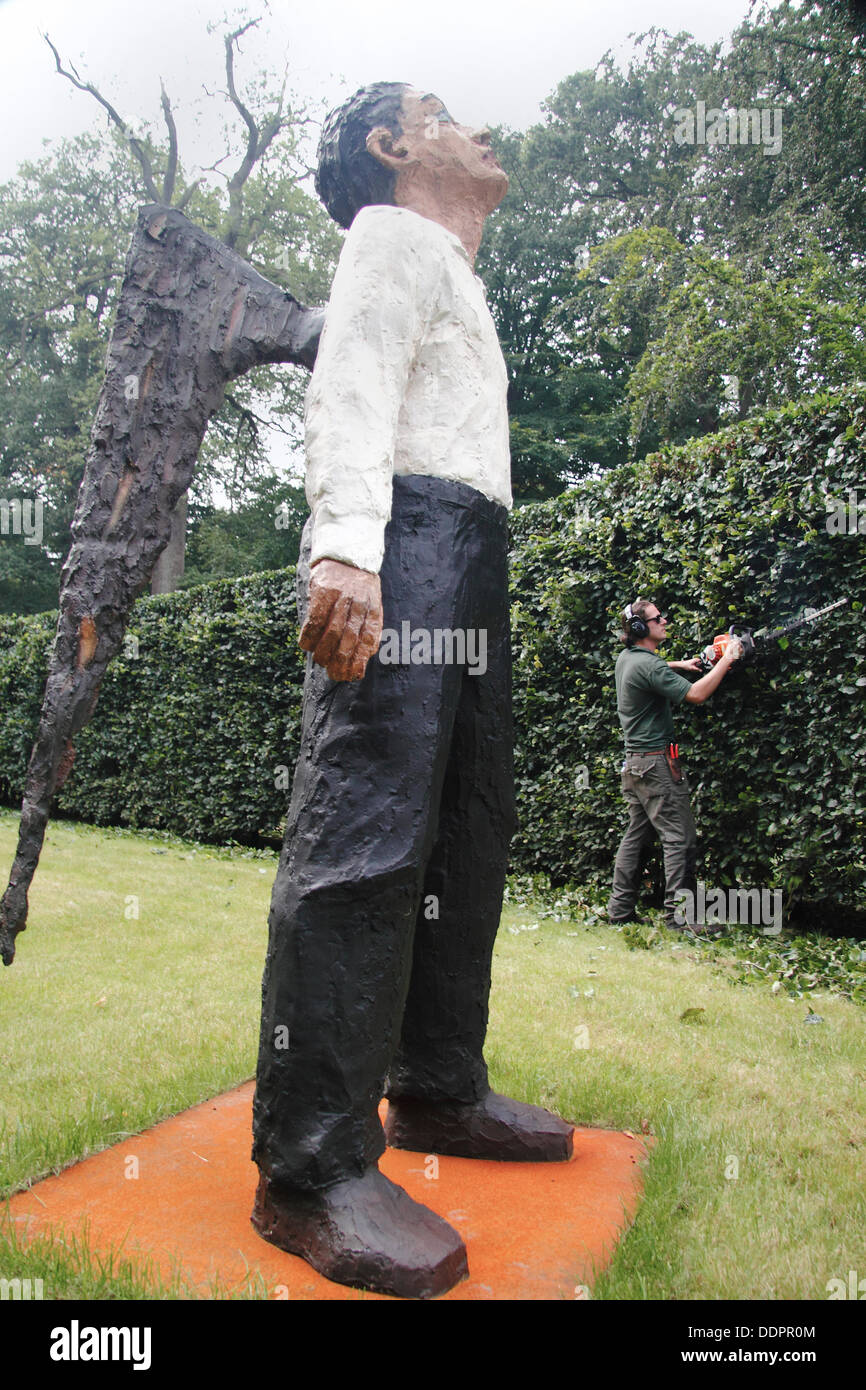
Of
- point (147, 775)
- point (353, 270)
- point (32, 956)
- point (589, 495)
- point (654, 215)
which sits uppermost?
point (654, 215)

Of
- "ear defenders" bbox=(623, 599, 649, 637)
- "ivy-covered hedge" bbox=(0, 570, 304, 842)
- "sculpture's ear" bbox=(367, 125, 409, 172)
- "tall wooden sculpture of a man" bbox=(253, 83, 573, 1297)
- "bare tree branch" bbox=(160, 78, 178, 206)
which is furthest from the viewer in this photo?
"bare tree branch" bbox=(160, 78, 178, 206)

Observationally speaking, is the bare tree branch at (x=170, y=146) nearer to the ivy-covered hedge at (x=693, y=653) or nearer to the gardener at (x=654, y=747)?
the ivy-covered hedge at (x=693, y=653)

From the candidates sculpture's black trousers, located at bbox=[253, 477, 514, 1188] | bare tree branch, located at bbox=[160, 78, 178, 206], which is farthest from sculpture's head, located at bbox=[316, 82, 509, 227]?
bare tree branch, located at bbox=[160, 78, 178, 206]

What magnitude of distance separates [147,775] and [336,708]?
31.4 feet

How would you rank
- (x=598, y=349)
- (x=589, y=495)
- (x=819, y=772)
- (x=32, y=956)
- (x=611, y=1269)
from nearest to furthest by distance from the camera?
(x=611, y=1269) < (x=32, y=956) < (x=819, y=772) < (x=589, y=495) < (x=598, y=349)

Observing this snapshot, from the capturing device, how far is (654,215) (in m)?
19.5

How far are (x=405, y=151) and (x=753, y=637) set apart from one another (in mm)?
3756

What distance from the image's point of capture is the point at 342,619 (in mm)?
1734

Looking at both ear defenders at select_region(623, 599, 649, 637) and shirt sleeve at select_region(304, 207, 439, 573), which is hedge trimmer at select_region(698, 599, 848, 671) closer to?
ear defenders at select_region(623, 599, 649, 637)

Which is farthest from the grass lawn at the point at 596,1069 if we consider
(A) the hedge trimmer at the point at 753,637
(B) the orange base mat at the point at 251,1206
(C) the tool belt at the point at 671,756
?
(A) the hedge trimmer at the point at 753,637

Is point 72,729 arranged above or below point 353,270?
below

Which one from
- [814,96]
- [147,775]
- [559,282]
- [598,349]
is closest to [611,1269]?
[147,775]

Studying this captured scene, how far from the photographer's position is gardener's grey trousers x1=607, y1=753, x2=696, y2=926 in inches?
222

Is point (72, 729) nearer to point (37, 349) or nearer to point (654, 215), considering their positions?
point (654, 215)
